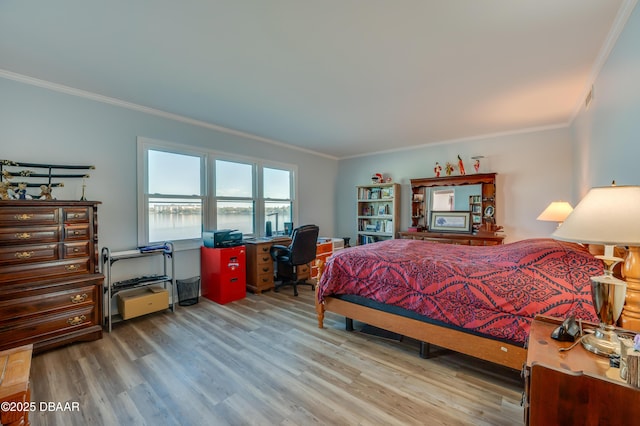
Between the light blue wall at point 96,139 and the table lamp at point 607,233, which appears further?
the light blue wall at point 96,139

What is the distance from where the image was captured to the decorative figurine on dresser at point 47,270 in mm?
2240

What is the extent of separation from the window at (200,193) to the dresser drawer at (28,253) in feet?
2.98

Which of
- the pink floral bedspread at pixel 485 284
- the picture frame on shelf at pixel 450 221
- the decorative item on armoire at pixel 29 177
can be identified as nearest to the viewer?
the pink floral bedspread at pixel 485 284

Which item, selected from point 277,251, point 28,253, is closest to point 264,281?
point 277,251

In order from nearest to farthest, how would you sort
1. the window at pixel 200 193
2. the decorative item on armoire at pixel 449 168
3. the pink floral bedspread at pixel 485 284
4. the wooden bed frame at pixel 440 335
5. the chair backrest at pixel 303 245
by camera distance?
the pink floral bedspread at pixel 485 284 → the wooden bed frame at pixel 440 335 → the window at pixel 200 193 → the chair backrest at pixel 303 245 → the decorative item on armoire at pixel 449 168

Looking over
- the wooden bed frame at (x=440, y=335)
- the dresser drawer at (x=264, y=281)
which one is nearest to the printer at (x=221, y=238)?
the dresser drawer at (x=264, y=281)

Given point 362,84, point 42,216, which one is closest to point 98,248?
point 42,216

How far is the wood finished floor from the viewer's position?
1.68 m

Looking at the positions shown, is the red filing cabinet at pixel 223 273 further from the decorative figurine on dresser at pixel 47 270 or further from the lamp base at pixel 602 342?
the lamp base at pixel 602 342

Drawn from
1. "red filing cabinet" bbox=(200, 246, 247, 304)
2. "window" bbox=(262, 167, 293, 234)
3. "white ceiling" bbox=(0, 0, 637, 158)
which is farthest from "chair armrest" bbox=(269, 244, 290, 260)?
"white ceiling" bbox=(0, 0, 637, 158)

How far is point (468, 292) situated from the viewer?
201 cm

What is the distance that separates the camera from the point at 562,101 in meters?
3.12

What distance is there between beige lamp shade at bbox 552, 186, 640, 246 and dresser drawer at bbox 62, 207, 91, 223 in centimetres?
367

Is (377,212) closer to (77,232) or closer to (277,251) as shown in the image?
(277,251)
